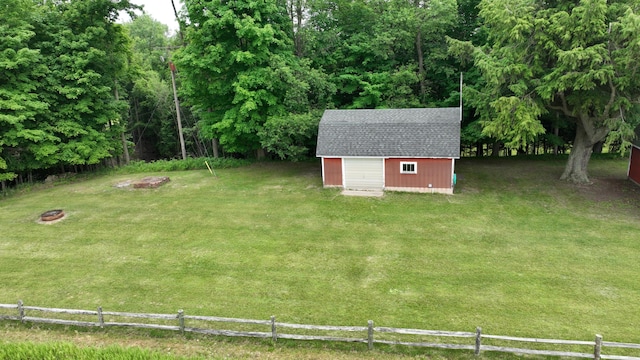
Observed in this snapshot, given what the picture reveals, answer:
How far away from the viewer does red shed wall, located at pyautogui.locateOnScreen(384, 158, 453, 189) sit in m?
21.0

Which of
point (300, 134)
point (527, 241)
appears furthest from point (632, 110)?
point (300, 134)

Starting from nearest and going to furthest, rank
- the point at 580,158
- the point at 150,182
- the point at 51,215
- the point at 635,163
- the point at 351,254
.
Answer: the point at 351,254 < the point at 51,215 < the point at 635,163 < the point at 580,158 < the point at 150,182

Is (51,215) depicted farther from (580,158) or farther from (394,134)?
(580,158)

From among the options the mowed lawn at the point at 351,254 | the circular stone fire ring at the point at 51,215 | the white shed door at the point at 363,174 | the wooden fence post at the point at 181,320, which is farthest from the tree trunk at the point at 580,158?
the circular stone fire ring at the point at 51,215

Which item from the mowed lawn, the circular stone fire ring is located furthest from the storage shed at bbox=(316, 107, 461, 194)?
the circular stone fire ring

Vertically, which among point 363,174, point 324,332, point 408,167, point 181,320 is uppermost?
point 408,167

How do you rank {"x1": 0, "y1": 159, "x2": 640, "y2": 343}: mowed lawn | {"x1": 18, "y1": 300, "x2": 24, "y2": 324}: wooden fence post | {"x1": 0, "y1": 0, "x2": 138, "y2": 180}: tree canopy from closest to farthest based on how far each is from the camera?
{"x1": 18, "y1": 300, "x2": 24, "y2": 324}: wooden fence post
{"x1": 0, "y1": 159, "x2": 640, "y2": 343}: mowed lawn
{"x1": 0, "y1": 0, "x2": 138, "y2": 180}: tree canopy

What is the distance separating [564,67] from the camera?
18422 mm

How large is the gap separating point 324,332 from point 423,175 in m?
12.6

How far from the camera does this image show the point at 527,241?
624 inches

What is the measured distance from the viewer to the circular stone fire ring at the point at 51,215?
19766mm

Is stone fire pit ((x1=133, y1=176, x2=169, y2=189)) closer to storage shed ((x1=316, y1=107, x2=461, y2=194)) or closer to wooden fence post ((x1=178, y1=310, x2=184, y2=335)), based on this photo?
storage shed ((x1=316, y1=107, x2=461, y2=194))

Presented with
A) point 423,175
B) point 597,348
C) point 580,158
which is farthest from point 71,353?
point 580,158

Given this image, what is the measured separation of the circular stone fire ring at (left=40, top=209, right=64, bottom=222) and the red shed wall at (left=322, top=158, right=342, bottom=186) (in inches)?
537
